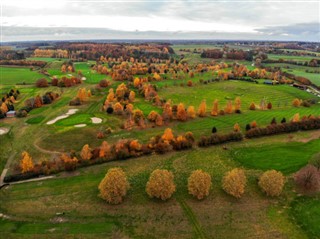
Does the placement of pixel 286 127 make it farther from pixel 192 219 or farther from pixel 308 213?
pixel 192 219

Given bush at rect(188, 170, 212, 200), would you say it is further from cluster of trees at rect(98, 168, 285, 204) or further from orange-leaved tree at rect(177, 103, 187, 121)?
orange-leaved tree at rect(177, 103, 187, 121)

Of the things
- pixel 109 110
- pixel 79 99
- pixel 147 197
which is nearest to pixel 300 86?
pixel 109 110

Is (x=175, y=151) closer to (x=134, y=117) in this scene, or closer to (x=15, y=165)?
(x=134, y=117)

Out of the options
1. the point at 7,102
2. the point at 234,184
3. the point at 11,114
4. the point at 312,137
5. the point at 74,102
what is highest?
the point at 7,102

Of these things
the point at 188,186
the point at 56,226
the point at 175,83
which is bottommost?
the point at 56,226

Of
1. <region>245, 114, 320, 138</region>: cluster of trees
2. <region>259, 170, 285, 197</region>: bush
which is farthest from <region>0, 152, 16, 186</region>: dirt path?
<region>245, 114, 320, 138</region>: cluster of trees

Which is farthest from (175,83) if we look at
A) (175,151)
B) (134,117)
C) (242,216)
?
(242,216)
